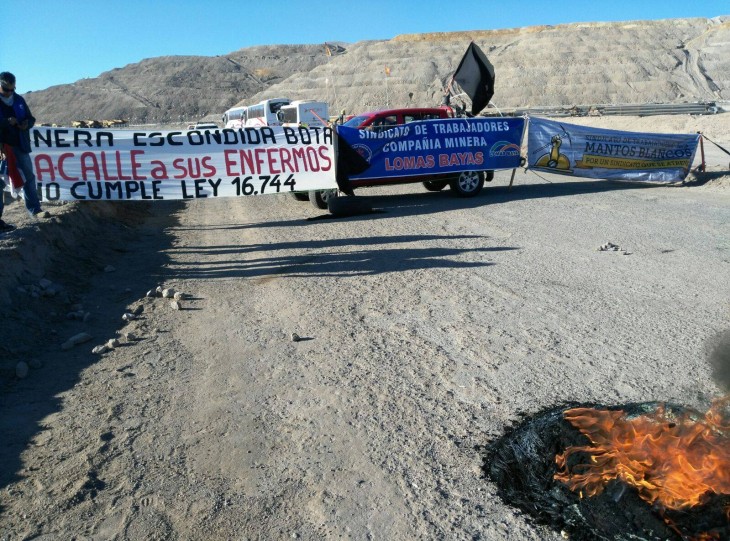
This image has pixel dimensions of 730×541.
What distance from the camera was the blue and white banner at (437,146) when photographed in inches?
486

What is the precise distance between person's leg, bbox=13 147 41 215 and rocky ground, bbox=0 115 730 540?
34 cm

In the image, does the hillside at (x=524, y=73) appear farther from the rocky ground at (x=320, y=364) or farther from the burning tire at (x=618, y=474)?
the burning tire at (x=618, y=474)

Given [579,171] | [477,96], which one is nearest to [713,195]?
[579,171]

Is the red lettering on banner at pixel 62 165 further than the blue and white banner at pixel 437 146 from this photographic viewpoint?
No

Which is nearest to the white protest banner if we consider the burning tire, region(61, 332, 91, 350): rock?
region(61, 332, 91, 350): rock

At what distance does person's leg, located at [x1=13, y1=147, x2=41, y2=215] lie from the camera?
329 inches

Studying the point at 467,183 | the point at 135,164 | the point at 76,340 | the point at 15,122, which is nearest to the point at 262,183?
the point at 135,164

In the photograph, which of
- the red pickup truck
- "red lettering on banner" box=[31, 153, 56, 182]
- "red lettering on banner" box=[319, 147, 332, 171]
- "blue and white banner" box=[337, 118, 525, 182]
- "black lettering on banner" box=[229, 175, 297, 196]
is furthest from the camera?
the red pickup truck

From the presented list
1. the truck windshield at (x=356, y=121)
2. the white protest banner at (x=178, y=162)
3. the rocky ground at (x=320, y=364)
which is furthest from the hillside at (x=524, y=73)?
the rocky ground at (x=320, y=364)

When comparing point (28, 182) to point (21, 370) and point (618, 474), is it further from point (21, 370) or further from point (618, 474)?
point (618, 474)

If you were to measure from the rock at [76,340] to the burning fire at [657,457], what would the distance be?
4.12 meters

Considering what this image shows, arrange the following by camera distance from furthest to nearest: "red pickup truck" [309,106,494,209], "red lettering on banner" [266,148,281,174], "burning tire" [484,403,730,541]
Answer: "red pickup truck" [309,106,494,209] < "red lettering on banner" [266,148,281,174] < "burning tire" [484,403,730,541]

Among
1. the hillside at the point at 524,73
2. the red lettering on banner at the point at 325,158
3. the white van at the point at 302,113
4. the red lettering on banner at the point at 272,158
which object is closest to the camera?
the red lettering on banner at the point at 272,158

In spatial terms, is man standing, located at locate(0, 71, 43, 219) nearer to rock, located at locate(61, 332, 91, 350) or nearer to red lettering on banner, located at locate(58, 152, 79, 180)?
red lettering on banner, located at locate(58, 152, 79, 180)
